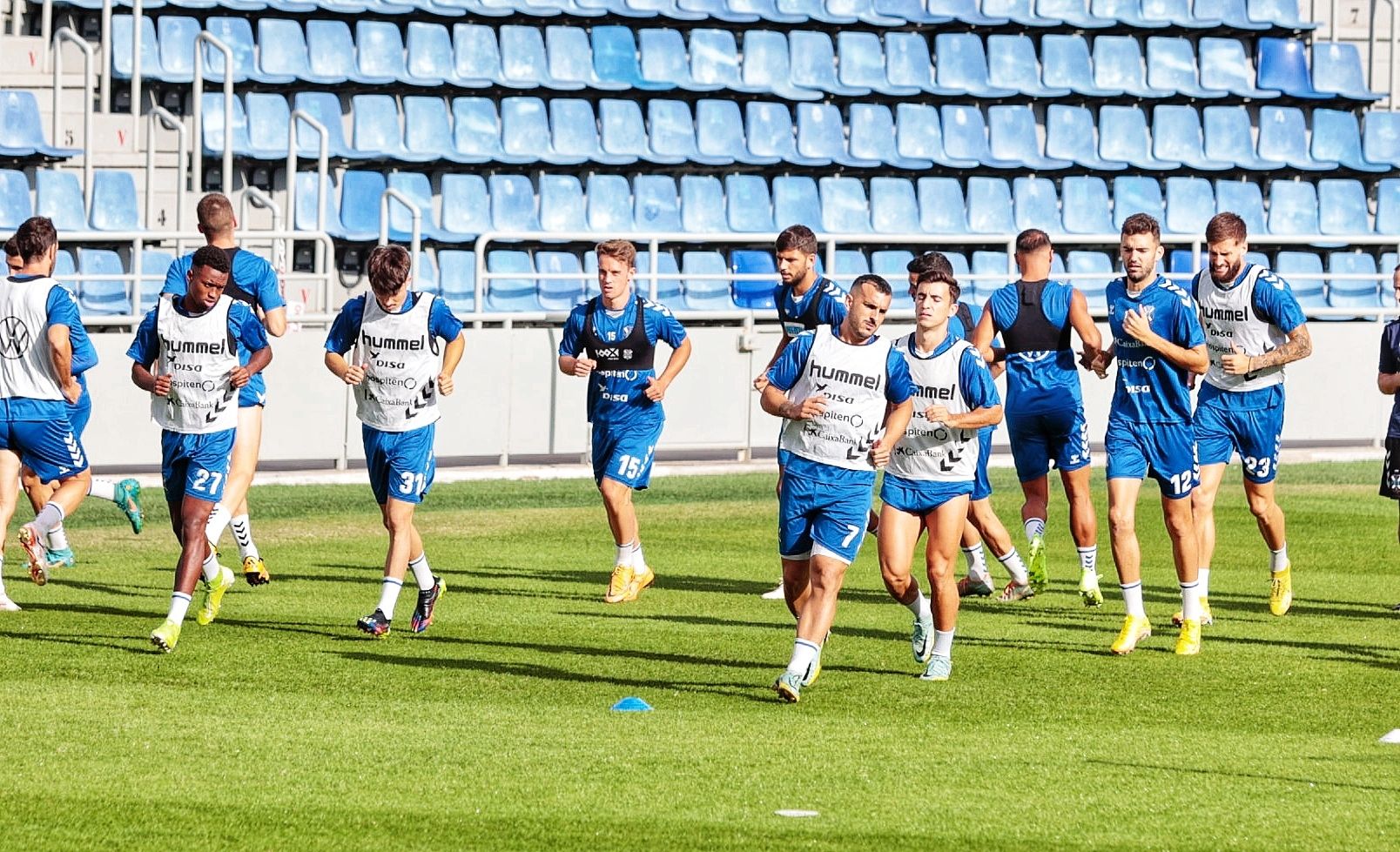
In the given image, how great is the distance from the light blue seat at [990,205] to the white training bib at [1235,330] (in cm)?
1410

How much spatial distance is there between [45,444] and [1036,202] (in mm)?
17096

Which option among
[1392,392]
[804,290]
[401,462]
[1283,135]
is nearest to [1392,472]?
[1392,392]

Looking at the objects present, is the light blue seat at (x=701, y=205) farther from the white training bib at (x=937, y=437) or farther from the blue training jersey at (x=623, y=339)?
the white training bib at (x=937, y=437)

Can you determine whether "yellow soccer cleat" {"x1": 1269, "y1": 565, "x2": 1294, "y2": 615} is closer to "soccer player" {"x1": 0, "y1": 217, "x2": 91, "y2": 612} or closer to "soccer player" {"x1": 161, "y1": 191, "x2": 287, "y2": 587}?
"soccer player" {"x1": 161, "y1": 191, "x2": 287, "y2": 587}

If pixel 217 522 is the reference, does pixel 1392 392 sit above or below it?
above

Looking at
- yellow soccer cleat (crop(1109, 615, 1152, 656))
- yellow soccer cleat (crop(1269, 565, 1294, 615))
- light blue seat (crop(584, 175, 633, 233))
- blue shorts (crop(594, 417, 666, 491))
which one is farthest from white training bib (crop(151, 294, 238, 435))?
light blue seat (crop(584, 175, 633, 233))

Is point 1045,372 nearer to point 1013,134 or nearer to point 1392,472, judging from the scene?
point 1392,472

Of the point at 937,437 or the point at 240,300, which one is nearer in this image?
the point at 937,437

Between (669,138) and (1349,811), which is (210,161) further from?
(1349,811)

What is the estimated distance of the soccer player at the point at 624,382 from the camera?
12.3m

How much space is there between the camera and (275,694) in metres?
8.73

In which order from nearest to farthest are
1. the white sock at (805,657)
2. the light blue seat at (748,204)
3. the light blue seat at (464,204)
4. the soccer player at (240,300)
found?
the white sock at (805,657), the soccer player at (240,300), the light blue seat at (464,204), the light blue seat at (748,204)

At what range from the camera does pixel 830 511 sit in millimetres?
8758

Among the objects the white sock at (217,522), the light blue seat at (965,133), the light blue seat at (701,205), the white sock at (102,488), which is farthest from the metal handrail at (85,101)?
the light blue seat at (965,133)
